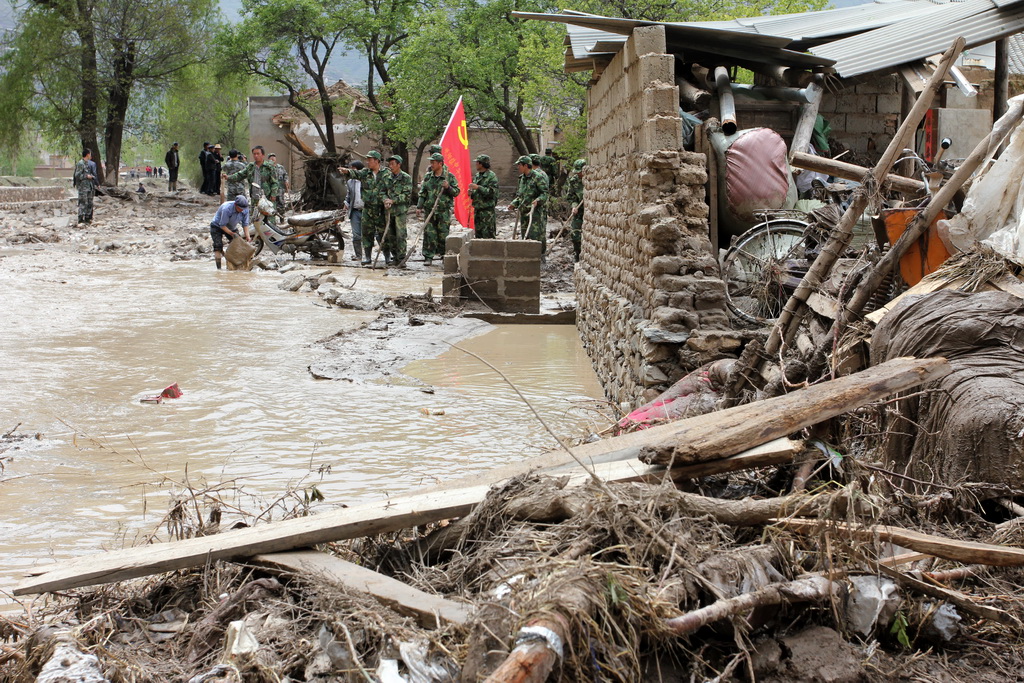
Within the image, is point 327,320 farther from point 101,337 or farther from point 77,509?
point 77,509

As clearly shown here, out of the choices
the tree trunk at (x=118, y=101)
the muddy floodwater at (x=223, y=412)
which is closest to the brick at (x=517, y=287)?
the muddy floodwater at (x=223, y=412)

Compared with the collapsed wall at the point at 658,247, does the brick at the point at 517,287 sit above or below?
below

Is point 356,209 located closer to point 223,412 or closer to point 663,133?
point 223,412

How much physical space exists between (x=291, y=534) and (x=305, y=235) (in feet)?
44.0

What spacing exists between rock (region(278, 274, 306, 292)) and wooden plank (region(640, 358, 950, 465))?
33.6 ft

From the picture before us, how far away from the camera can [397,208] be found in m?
15.5

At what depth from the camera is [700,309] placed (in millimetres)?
Result: 6109

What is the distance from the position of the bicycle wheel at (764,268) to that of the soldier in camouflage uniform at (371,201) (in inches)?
380

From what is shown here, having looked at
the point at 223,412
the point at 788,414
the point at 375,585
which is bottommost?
the point at 223,412

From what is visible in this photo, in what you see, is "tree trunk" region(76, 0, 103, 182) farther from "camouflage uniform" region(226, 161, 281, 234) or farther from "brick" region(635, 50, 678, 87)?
"brick" region(635, 50, 678, 87)

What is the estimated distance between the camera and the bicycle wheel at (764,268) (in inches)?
233

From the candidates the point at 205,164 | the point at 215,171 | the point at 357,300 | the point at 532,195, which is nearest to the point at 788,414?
the point at 357,300

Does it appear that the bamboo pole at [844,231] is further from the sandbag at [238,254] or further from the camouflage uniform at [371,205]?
the sandbag at [238,254]

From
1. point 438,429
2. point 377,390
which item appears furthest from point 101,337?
point 438,429
